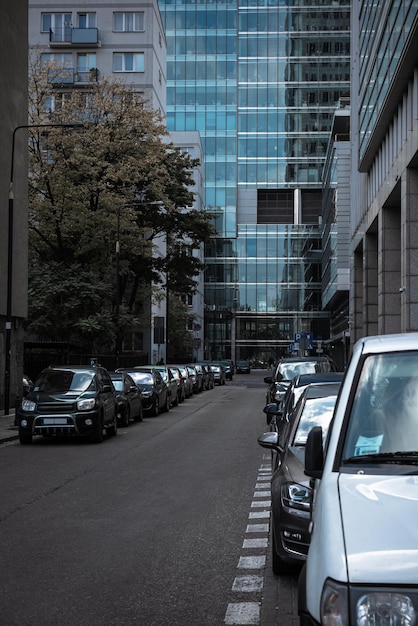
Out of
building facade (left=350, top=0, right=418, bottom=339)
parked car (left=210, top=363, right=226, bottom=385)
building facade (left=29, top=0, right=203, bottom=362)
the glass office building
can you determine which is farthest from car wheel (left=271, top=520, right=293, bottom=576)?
the glass office building

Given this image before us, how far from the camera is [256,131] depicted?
11494 centimetres

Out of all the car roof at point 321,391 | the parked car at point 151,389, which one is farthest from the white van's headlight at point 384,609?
the parked car at point 151,389

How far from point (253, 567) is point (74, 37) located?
6349 centimetres

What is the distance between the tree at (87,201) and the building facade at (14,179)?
6534 millimetres

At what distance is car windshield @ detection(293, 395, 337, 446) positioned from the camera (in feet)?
26.4

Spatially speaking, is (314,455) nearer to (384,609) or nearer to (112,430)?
(384,609)

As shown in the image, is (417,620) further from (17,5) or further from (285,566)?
(17,5)

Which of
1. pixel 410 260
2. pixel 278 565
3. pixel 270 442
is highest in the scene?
pixel 410 260

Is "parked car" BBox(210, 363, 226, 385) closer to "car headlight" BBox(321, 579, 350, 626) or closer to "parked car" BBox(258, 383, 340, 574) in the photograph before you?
"parked car" BBox(258, 383, 340, 574)

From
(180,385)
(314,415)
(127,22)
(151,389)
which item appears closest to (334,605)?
(314,415)

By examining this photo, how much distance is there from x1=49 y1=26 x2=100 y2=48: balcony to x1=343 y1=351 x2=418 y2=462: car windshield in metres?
64.9

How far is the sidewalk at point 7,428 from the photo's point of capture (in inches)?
786

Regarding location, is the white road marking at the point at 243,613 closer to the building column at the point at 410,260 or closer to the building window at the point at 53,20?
the building column at the point at 410,260

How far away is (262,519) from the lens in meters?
9.70
